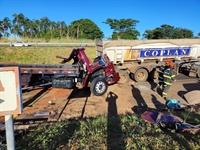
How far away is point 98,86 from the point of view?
24.0 feet

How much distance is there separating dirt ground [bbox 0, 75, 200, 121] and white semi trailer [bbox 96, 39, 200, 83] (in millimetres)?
1462

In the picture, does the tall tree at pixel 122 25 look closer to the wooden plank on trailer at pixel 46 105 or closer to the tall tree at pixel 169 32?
the tall tree at pixel 169 32

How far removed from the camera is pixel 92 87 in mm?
7152

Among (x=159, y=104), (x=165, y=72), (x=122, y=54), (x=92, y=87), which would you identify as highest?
(x=122, y=54)

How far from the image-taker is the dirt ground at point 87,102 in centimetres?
561

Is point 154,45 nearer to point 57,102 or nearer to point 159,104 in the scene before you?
point 159,104

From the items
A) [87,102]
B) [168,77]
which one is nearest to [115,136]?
[87,102]

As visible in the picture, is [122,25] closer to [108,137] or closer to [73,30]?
[73,30]

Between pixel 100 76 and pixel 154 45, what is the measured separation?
4.59m

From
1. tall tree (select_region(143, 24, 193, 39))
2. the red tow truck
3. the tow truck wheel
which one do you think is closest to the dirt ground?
the tow truck wheel

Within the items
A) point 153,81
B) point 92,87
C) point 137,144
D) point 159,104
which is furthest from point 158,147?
point 153,81

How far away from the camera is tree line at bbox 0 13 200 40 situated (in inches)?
1694

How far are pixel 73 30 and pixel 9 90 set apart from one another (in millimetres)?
44458

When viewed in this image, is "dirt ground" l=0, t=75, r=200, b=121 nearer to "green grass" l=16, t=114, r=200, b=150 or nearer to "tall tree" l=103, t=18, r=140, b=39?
"green grass" l=16, t=114, r=200, b=150
